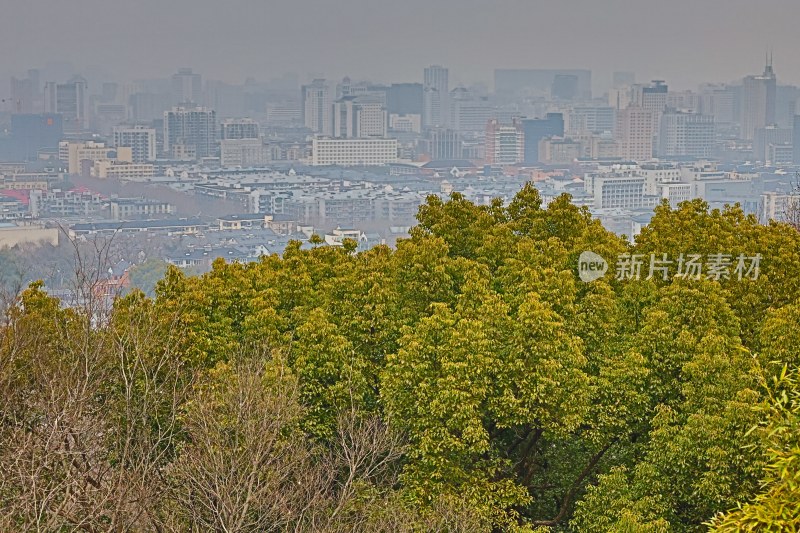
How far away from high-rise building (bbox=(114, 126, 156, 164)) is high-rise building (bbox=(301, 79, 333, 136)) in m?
11.6

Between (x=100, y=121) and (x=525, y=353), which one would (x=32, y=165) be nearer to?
(x=100, y=121)

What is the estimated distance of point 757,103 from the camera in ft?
188

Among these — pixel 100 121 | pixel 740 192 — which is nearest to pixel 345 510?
pixel 740 192

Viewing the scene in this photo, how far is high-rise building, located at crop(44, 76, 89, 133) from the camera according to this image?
198 feet

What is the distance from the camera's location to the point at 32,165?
5388cm

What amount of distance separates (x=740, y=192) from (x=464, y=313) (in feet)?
137

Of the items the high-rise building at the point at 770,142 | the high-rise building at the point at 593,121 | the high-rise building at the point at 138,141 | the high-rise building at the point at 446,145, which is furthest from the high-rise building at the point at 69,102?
the high-rise building at the point at 770,142

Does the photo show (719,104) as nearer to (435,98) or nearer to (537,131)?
(537,131)

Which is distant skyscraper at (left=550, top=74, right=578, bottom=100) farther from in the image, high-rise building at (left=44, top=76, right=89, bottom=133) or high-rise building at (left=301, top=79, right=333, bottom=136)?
high-rise building at (left=44, top=76, right=89, bottom=133)

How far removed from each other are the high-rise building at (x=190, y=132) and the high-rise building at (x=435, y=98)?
45.0ft

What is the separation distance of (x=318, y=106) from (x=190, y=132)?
10053 mm

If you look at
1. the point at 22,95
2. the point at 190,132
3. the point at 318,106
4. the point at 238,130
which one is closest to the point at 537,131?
the point at 318,106

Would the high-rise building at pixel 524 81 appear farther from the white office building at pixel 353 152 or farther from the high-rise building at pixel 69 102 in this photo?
the high-rise building at pixel 69 102

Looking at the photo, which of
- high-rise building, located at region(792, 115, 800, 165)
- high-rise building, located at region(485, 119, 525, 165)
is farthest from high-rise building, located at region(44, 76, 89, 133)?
high-rise building, located at region(792, 115, 800, 165)
